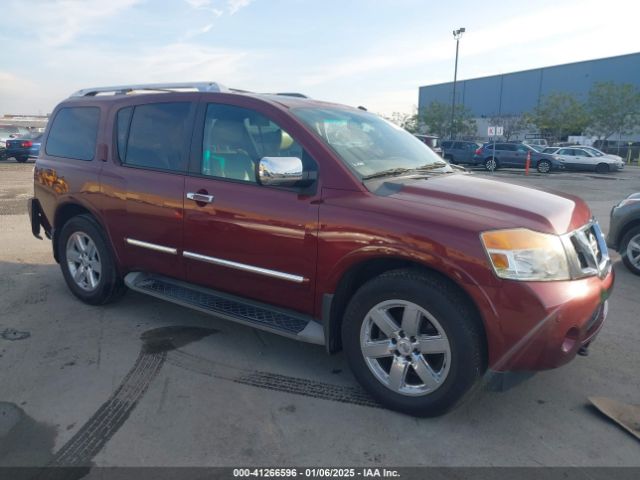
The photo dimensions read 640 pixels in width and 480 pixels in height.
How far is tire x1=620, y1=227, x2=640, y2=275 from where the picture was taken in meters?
6.06

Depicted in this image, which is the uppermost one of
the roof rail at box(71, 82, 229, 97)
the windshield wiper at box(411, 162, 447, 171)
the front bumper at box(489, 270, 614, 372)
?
the roof rail at box(71, 82, 229, 97)

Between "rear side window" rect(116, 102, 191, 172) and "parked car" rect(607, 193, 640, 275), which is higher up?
"rear side window" rect(116, 102, 191, 172)

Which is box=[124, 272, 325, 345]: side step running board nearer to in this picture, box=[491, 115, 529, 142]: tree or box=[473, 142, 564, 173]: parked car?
box=[473, 142, 564, 173]: parked car

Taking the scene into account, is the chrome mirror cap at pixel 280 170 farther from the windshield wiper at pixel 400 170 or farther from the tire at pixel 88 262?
the tire at pixel 88 262

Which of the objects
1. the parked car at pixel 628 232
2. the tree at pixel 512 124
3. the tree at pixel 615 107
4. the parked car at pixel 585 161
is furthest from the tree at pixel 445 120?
the parked car at pixel 628 232

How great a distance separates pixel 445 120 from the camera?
5662 cm

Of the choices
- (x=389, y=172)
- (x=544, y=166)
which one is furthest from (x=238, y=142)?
(x=544, y=166)

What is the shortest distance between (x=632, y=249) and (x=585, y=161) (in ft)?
78.4

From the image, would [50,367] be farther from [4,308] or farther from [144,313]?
[4,308]

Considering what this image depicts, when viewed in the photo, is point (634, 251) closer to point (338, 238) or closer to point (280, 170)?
point (338, 238)

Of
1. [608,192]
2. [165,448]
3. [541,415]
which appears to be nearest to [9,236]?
[165,448]

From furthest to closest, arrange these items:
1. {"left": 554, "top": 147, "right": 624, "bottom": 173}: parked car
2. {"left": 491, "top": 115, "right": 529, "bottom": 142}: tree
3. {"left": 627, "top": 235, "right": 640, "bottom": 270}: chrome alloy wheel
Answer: {"left": 491, "top": 115, "right": 529, "bottom": 142}: tree → {"left": 554, "top": 147, "right": 624, "bottom": 173}: parked car → {"left": 627, "top": 235, "right": 640, "bottom": 270}: chrome alloy wheel

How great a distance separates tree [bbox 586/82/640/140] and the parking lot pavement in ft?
150

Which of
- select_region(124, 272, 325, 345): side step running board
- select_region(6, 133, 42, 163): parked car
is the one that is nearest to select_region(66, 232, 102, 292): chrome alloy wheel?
select_region(124, 272, 325, 345): side step running board
